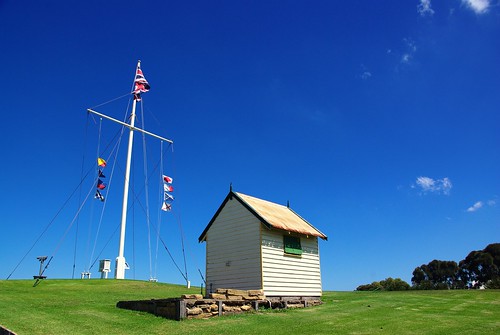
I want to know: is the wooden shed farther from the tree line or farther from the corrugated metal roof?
the tree line

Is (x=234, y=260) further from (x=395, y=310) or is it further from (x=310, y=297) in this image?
(x=395, y=310)

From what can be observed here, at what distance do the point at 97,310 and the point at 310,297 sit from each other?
38.4 feet

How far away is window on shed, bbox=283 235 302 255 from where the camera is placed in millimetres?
22087

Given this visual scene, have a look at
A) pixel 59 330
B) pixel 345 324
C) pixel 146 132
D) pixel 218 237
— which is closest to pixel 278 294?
pixel 218 237

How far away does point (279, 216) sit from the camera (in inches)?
920

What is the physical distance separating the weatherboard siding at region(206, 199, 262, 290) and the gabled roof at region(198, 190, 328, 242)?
0.33m

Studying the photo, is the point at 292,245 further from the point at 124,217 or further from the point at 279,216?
the point at 124,217

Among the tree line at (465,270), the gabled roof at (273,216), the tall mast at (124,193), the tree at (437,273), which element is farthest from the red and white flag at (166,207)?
the tree at (437,273)

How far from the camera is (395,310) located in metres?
19.6

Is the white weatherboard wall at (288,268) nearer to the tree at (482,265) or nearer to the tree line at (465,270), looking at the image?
the tree line at (465,270)

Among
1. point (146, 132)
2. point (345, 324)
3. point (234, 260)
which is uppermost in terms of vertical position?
point (146, 132)

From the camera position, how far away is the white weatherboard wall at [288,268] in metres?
20.5

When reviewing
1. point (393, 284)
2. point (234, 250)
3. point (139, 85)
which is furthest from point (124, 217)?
point (393, 284)

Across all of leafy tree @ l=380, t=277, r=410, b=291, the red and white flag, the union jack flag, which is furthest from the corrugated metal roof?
leafy tree @ l=380, t=277, r=410, b=291
